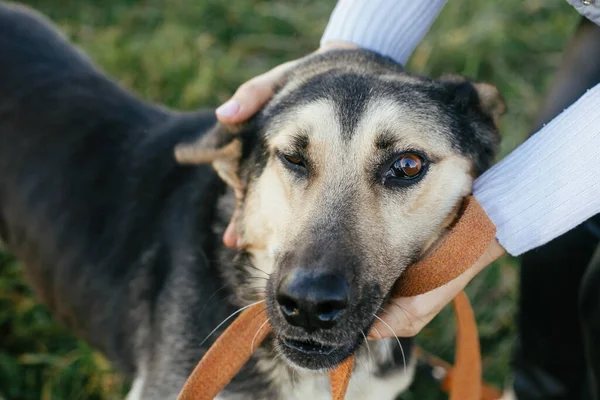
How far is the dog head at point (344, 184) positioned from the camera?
2.00 metres

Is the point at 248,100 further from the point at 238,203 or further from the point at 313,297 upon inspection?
the point at 313,297

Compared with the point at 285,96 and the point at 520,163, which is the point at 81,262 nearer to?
the point at 285,96

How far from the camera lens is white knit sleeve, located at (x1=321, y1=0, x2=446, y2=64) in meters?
2.82

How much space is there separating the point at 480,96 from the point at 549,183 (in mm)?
465

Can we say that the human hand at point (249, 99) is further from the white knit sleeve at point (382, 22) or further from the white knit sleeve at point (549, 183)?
the white knit sleeve at point (549, 183)

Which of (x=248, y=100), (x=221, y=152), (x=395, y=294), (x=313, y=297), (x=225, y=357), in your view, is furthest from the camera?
(x=248, y=100)

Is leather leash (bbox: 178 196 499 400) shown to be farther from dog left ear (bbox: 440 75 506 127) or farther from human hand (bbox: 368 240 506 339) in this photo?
dog left ear (bbox: 440 75 506 127)

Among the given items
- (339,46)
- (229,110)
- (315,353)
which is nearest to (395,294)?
(315,353)

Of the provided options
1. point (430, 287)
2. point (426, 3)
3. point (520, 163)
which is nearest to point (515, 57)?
point (426, 3)

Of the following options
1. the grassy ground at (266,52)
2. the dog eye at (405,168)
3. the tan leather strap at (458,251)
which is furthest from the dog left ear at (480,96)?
the grassy ground at (266,52)

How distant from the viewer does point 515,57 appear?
5582 millimetres

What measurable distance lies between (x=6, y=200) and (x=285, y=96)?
1.63 metres

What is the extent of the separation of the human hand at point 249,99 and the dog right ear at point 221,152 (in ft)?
0.17

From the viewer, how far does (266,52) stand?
5.63m
